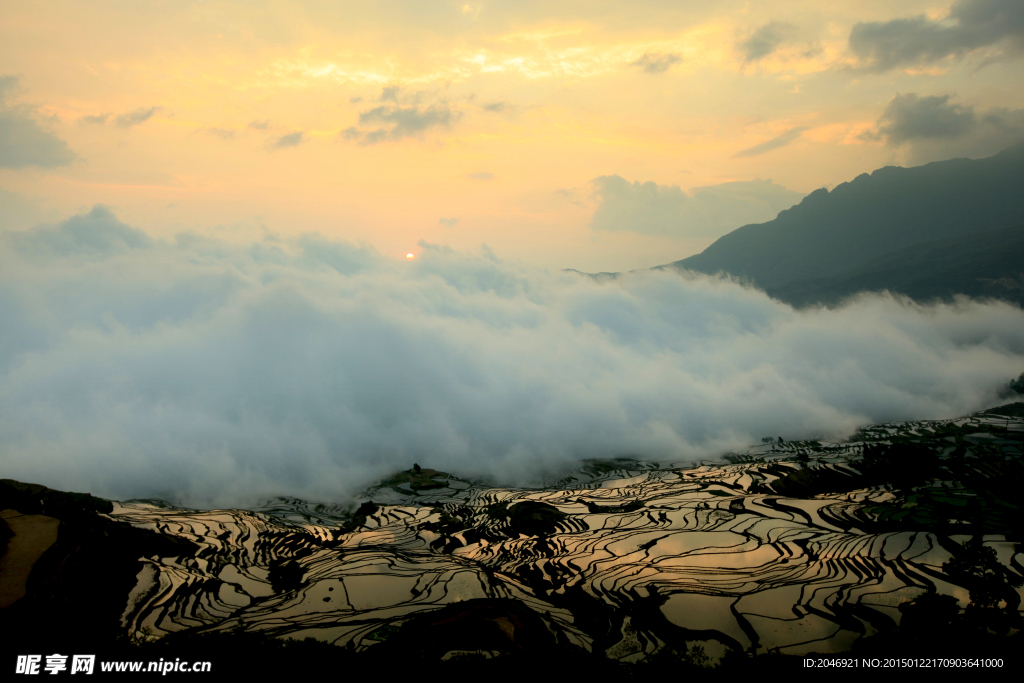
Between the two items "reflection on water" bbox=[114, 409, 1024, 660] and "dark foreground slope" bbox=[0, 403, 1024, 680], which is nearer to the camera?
"dark foreground slope" bbox=[0, 403, 1024, 680]

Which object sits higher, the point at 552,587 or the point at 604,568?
the point at 552,587

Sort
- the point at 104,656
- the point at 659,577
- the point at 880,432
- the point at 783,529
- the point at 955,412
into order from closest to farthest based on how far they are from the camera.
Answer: the point at 104,656
the point at 659,577
the point at 783,529
the point at 880,432
the point at 955,412

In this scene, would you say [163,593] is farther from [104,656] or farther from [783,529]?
[783,529]

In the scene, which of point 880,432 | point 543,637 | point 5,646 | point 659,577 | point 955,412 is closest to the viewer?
point 5,646

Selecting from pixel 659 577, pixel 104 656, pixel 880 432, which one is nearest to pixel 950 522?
pixel 659 577

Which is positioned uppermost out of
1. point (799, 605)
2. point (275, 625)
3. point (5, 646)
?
point (5, 646)

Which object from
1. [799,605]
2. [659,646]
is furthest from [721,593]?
[659,646]

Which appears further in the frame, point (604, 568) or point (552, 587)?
point (604, 568)

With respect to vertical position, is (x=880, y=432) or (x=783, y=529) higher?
(x=783, y=529)

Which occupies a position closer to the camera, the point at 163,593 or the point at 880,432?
the point at 163,593

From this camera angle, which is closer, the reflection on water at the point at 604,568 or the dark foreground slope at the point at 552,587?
the dark foreground slope at the point at 552,587
